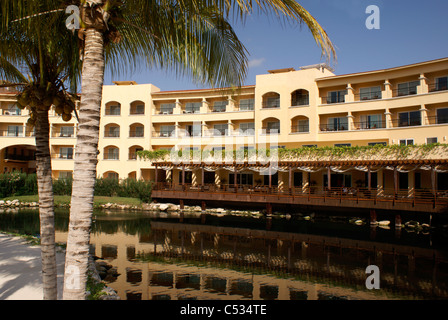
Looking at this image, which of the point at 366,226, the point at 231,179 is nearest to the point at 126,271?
the point at 366,226

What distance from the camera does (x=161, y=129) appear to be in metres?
44.9

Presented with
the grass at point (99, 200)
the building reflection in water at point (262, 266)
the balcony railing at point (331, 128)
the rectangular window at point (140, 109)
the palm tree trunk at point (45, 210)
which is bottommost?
the building reflection in water at point (262, 266)

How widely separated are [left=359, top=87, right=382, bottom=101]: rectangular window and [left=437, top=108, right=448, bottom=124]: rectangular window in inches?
214

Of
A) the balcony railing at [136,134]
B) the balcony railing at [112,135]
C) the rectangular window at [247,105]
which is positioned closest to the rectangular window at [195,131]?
the rectangular window at [247,105]

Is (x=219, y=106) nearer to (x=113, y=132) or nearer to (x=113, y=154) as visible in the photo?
(x=113, y=132)

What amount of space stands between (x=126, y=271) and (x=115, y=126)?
34.2 meters

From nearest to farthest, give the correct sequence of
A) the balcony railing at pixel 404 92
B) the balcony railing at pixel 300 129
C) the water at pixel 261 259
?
the water at pixel 261 259, the balcony railing at pixel 404 92, the balcony railing at pixel 300 129

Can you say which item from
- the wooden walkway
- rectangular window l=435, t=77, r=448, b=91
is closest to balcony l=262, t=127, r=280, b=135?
the wooden walkway

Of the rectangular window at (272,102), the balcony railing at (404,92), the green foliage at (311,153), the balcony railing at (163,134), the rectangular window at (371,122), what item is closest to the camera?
the green foliage at (311,153)

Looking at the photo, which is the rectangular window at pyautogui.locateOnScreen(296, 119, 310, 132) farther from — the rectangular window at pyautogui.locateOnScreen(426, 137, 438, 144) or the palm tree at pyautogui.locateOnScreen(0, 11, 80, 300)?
the palm tree at pyautogui.locateOnScreen(0, 11, 80, 300)

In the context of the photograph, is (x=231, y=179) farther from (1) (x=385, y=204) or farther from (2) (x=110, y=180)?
(1) (x=385, y=204)

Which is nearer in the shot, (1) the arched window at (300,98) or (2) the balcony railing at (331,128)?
(2) the balcony railing at (331,128)

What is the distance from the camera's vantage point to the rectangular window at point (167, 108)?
44469mm

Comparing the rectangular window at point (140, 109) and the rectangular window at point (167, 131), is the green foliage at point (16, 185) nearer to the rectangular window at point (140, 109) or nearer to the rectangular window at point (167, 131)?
the rectangular window at point (140, 109)
